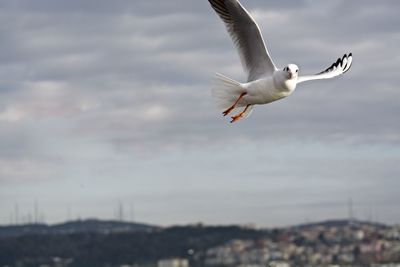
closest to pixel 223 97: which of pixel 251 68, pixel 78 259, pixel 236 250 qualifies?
pixel 251 68

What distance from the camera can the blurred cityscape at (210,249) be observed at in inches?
6373

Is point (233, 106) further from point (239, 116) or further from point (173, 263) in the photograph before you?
point (173, 263)

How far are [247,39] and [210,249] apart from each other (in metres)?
145

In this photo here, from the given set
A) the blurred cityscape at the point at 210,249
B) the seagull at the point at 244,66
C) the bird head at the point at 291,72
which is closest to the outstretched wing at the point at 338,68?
the seagull at the point at 244,66

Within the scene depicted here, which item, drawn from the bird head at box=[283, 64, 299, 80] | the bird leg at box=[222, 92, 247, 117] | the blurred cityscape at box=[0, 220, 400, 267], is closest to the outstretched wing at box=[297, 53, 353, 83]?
the bird leg at box=[222, 92, 247, 117]

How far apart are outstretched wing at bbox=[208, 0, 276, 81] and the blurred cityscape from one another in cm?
12802

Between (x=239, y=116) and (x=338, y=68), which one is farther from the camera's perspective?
(x=338, y=68)

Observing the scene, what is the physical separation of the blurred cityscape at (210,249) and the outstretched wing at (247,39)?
128024 millimetres

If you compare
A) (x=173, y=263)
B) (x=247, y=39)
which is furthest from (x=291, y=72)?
(x=173, y=263)

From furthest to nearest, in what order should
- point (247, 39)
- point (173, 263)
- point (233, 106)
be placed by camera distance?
point (173, 263)
point (247, 39)
point (233, 106)

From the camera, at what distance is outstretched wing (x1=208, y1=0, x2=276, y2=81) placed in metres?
22.5

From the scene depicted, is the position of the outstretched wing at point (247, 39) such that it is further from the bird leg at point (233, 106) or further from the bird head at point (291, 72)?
the bird head at point (291, 72)

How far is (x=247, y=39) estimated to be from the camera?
22828 millimetres

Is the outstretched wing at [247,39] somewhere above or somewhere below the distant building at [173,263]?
below
